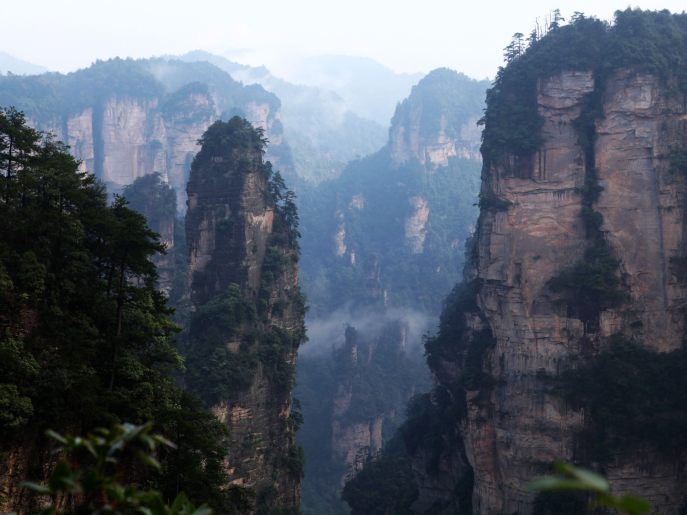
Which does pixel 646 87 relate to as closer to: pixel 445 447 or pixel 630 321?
pixel 630 321

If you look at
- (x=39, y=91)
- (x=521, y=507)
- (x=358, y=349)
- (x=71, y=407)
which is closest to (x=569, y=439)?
(x=521, y=507)

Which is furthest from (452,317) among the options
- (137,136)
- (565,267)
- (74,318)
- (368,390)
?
(137,136)

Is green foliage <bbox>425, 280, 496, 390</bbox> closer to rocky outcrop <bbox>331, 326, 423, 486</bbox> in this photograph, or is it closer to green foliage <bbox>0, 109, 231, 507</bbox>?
green foliage <bbox>0, 109, 231, 507</bbox>

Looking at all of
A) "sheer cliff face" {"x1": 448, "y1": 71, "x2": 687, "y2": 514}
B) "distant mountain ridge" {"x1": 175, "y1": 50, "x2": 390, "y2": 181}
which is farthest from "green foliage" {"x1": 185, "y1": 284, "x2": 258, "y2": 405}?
"distant mountain ridge" {"x1": 175, "y1": 50, "x2": 390, "y2": 181}

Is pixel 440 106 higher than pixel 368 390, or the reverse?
pixel 440 106

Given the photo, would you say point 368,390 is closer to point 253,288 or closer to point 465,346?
point 465,346
